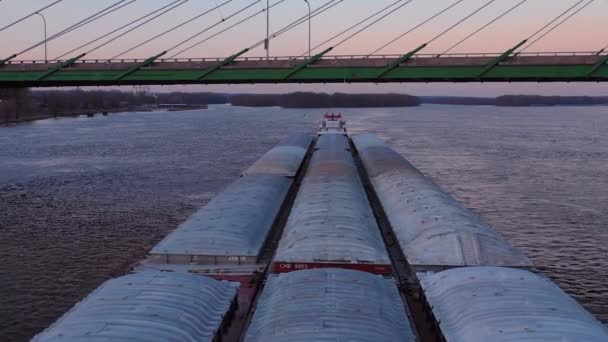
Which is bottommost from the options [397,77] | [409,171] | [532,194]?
[532,194]

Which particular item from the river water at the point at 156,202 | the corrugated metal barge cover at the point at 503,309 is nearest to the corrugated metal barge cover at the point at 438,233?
the corrugated metal barge cover at the point at 503,309

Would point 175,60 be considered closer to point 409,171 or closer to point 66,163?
point 409,171

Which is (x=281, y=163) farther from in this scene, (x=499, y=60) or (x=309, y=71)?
(x=499, y=60)

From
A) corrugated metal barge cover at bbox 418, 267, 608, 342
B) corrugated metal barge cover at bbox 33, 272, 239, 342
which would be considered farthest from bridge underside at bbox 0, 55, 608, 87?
corrugated metal barge cover at bbox 33, 272, 239, 342

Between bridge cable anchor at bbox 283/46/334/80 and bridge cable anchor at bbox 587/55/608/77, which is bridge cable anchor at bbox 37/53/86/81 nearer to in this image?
bridge cable anchor at bbox 283/46/334/80

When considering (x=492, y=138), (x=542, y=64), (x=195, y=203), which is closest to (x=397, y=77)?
(x=542, y=64)

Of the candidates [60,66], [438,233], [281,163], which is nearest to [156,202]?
[281,163]
